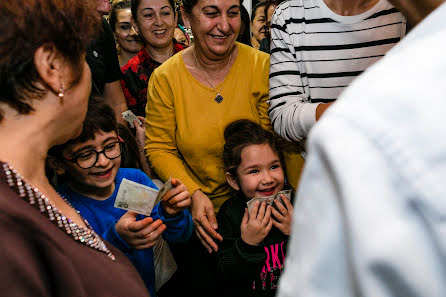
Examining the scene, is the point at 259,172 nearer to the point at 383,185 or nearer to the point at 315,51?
the point at 315,51

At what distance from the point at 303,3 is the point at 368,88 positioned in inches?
60.2

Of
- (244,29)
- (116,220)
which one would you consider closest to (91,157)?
(116,220)

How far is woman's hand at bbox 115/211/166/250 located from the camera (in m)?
1.51

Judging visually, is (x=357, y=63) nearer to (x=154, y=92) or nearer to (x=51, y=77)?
(x=154, y=92)

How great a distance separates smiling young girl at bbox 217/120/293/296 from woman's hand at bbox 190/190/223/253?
2.5 inches

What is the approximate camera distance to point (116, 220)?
5.84 ft

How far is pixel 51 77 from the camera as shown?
3.19 ft

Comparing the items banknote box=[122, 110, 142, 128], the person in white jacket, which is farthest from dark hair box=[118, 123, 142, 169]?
the person in white jacket

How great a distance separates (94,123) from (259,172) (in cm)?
91

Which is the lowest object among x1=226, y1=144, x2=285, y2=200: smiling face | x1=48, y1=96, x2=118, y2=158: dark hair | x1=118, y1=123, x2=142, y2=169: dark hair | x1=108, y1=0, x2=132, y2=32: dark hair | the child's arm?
the child's arm

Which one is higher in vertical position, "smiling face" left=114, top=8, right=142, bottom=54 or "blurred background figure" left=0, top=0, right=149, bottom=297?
"smiling face" left=114, top=8, right=142, bottom=54

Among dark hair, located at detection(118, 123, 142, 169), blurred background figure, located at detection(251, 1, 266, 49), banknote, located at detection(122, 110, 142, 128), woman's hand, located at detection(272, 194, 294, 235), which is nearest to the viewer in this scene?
woman's hand, located at detection(272, 194, 294, 235)

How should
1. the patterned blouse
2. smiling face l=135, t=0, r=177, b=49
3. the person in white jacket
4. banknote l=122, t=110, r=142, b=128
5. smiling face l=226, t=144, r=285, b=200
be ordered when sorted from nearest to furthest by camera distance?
the person in white jacket, smiling face l=226, t=144, r=285, b=200, banknote l=122, t=110, r=142, b=128, the patterned blouse, smiling face l=135, t=0, r=177, b=49

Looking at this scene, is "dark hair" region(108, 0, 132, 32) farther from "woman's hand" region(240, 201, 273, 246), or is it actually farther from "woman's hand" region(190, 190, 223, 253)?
"woman's hand" region(240, 201, 273, 246)
